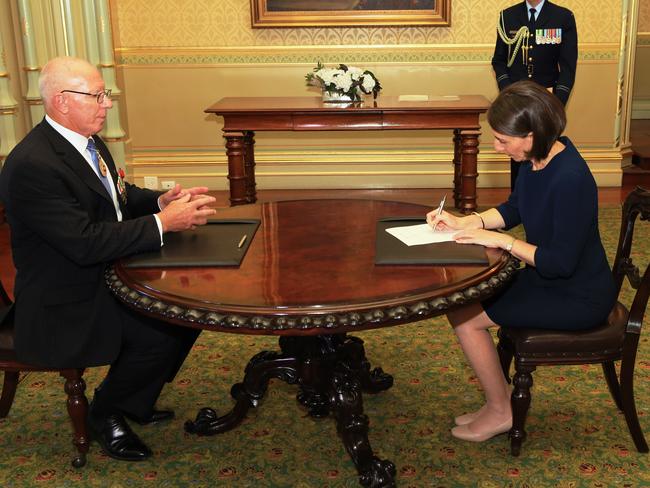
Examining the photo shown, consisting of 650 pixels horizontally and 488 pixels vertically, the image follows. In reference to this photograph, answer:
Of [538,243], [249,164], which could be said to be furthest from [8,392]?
[249,164]

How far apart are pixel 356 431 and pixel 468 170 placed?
328cm

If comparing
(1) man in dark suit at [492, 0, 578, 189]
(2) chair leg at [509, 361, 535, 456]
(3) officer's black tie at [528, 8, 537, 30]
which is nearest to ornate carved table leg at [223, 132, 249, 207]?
(1) man in dark suit at [492, 0, 578, 189]

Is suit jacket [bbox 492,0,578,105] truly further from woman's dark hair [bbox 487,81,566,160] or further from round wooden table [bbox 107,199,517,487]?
woman's dark hair [bbox 487,81,566,160]

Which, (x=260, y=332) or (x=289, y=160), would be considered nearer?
(x=260, y=332)

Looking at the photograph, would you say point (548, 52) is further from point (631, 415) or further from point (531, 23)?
point (631, 415)

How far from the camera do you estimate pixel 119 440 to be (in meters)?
2.72

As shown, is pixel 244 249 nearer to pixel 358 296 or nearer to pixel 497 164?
pixel 358 296

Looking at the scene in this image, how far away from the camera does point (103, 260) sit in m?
2.42

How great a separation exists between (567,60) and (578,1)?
1472mm

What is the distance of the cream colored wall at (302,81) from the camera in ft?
22.1

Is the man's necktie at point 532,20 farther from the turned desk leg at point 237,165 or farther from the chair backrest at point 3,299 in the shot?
the chair backrest at point 3,299

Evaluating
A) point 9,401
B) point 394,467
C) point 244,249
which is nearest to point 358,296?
point 244,249

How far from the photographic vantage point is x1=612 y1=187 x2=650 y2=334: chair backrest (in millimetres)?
2557

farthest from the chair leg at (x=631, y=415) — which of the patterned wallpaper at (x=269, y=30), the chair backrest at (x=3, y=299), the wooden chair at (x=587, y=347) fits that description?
the patterned wallpaper at (x=269, y=30)
